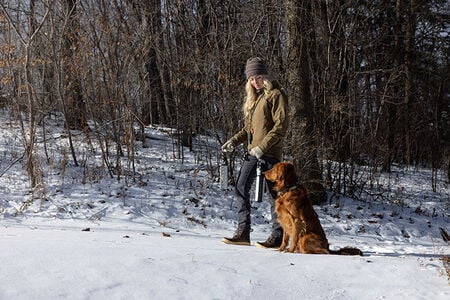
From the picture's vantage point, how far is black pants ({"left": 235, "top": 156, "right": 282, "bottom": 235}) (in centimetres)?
479

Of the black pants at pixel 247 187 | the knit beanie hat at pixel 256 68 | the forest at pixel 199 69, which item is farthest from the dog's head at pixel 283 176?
the forest at pixel 199 69

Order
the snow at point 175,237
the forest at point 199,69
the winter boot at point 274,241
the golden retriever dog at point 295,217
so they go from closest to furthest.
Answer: the snow at point 175,237
the golden retriever dog at point 295,217
the winter boot at point 274,241
the forest at point 199,69

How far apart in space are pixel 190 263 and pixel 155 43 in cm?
740

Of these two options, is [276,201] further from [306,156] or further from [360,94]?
[360,94]

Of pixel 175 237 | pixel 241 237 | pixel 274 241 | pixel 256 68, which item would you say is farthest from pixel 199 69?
pixel 274 241

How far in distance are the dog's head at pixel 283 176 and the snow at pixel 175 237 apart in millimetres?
706

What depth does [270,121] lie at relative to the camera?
4770 mm

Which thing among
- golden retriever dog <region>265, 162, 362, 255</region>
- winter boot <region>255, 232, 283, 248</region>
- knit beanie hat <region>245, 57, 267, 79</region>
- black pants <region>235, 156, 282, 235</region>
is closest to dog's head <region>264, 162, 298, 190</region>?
golden retriever dog <region>265, 162, 362, 255</region>

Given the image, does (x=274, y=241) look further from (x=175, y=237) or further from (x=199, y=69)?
(x=199, y=69)

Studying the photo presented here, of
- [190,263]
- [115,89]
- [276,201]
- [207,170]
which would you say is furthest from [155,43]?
[190,263]

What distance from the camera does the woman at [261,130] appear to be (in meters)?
4.63

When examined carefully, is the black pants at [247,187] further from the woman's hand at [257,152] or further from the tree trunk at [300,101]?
the tree trunk at [300,101]

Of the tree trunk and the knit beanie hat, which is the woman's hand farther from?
the tree trunk

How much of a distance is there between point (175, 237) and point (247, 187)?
5.57 feet
